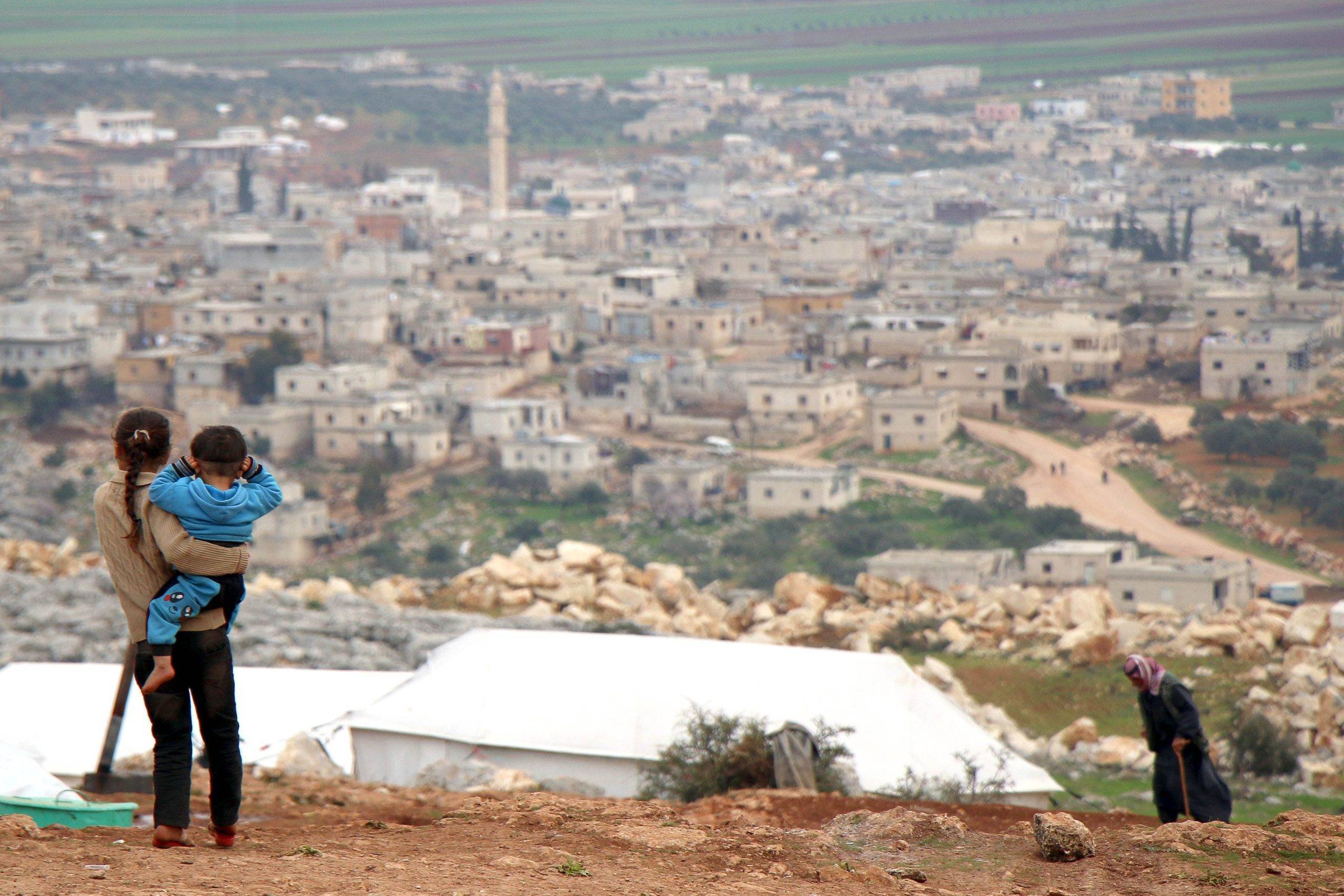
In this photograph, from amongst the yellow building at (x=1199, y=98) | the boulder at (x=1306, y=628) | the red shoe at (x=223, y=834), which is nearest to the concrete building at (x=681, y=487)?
the boulder at (x=1306, y=628)

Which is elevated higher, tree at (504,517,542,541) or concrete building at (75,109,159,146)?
concrete building at (75,109,159,146)

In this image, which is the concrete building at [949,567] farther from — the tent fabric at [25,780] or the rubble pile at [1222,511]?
the tent fabric at [25,780]

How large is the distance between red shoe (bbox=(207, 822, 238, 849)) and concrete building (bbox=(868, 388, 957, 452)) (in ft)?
83.9

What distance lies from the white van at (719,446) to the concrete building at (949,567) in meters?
8.88

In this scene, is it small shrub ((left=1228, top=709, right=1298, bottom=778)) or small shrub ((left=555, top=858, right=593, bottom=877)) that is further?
small shrub ((left=1228, top=709, right=1298, bottom=778))

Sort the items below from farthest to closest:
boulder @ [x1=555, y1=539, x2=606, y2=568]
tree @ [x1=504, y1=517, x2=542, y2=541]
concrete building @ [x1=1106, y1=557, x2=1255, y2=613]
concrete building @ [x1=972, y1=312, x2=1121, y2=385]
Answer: concrete building @ [x1=972, y1=312, x2=1121, y2=385]
tree @ [x1=504, y1=517, x2=542, y2=541]
concrete building @ [x1=1106, y1=557, x2=1255, y2=613]
boulder @ [x1=555, y1=539, x2=606, y2=568]

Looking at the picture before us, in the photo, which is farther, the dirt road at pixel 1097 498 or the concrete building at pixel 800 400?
the concrete building at pixel 800 400

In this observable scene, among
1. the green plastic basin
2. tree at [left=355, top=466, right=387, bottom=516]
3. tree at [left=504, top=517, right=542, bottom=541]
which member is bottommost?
tree at [left=504, top=517, right=542, bottom=541]

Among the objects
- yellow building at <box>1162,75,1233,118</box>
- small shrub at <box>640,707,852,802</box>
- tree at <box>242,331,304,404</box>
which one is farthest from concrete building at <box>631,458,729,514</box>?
yellow building at <box>1162,75,1233,118</box>

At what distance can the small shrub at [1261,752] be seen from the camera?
24.5 ft

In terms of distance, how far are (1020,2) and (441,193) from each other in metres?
53.9

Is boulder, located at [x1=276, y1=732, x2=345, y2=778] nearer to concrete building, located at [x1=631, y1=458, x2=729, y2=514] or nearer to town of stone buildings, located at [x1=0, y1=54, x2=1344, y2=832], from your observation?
town of stone buildings, located at [x1=0, y1=54, x2=1344, y2=832]

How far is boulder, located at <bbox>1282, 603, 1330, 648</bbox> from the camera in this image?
31.4 ft

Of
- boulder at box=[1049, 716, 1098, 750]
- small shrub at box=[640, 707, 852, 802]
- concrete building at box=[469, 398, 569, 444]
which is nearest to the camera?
small shrub at box=[640, 707, 852, 802]
